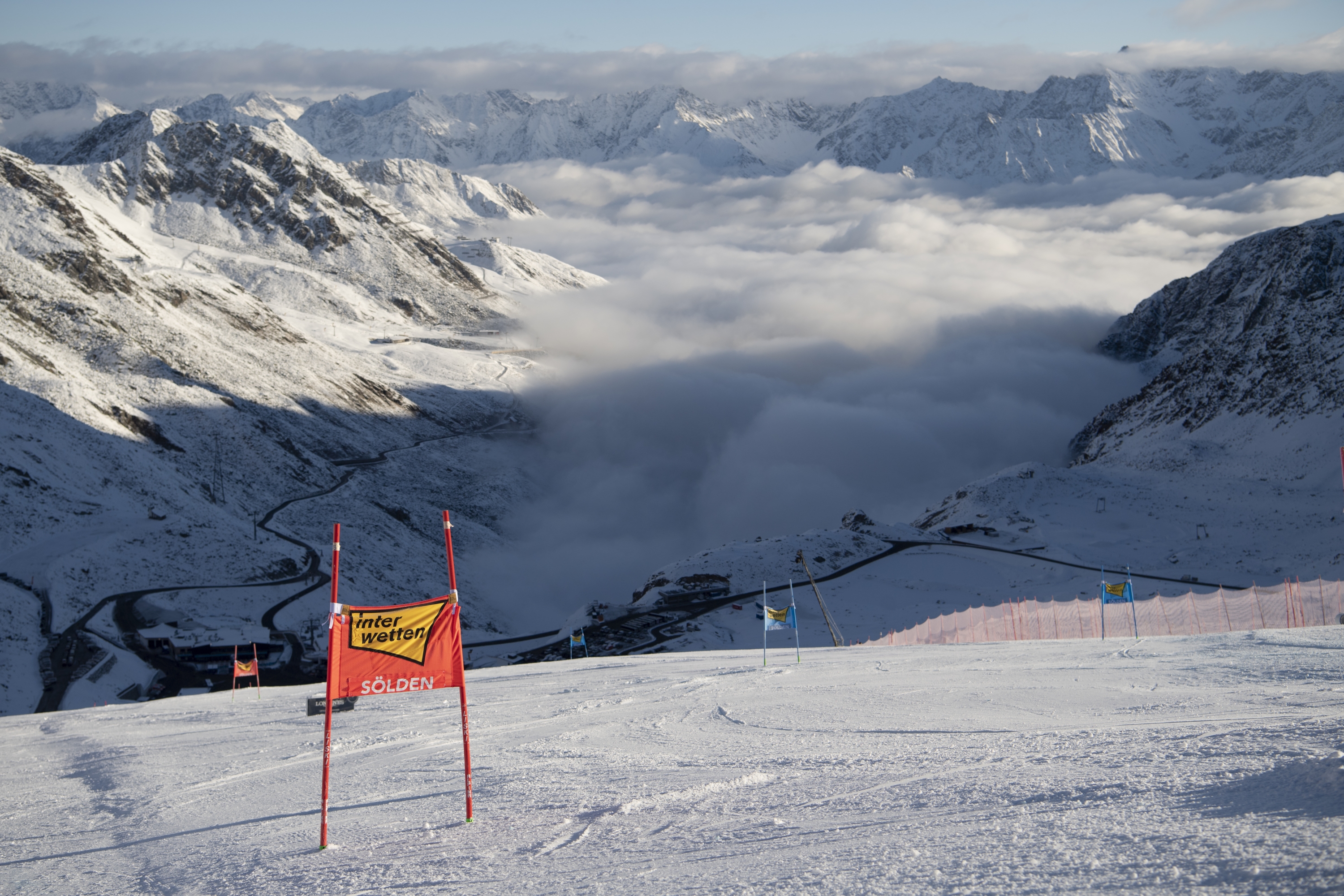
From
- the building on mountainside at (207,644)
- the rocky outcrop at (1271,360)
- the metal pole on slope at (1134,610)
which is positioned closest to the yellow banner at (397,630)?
the metal pole on slope at (1134,610)

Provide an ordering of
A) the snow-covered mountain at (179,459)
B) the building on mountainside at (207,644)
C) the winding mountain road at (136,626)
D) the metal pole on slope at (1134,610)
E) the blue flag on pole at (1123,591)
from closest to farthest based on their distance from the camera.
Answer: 1. the metal pole on slope at (1134,610)
2. the blue flag on pole at (1123,591)
3. the winding mountain road at (136,626)
4. the building on mountainside at (207,644)
5. the snow-covered mountain at (179,459)

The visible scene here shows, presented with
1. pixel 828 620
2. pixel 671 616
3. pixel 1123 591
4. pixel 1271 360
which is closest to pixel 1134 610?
pixel 1123 591

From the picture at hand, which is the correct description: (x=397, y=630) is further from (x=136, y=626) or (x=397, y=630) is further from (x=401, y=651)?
(x=136, y=626)

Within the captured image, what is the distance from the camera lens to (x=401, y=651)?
38.8ft

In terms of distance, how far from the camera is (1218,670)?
66.0 feet

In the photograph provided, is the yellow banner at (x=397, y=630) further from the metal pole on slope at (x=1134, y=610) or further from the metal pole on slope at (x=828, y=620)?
the metal pole on slope at (x=828, y=620)

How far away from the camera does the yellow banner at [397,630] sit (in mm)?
11742

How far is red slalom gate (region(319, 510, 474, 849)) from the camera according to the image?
1159 centimetres

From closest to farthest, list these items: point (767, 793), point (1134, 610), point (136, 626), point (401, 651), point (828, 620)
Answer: point (401, 651) → point (767, 793) → point (1134, 610) → point (828, 620) → point (136, 626)

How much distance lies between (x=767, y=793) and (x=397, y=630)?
16.8ft

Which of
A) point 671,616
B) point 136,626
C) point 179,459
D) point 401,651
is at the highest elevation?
point 179,459

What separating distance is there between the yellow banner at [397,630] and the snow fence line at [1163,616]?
3076 cm

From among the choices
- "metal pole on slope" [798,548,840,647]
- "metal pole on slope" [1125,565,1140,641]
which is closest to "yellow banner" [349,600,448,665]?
"metal pole on slope" [1125,565,1140,641]

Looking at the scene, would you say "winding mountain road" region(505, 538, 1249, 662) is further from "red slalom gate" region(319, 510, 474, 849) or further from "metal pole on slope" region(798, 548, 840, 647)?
"red slalom gate" region(319, 510, 474, 849)
